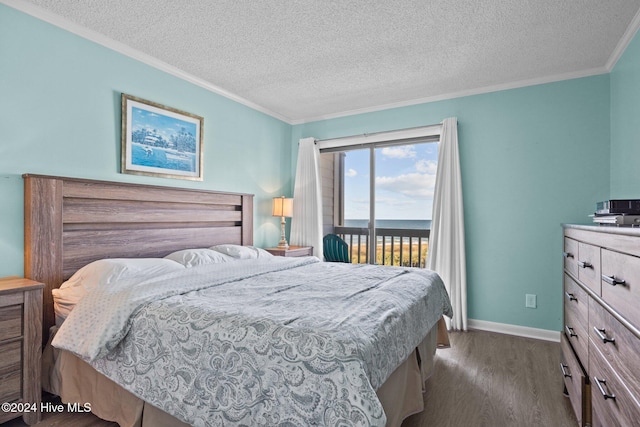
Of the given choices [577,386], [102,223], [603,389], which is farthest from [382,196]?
[603,389]

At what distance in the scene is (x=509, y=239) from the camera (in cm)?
350

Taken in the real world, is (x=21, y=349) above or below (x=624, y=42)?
below

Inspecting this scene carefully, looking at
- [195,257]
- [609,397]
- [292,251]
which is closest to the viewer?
[609,397]

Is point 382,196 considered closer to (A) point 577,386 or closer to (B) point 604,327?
(A) point 577,386

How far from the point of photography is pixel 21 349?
188 cm

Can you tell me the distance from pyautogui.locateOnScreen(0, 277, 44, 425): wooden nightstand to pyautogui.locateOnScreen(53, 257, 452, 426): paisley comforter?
0.20 meters

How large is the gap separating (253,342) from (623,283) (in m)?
1.40

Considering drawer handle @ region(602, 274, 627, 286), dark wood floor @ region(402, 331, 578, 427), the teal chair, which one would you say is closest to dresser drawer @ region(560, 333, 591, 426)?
dark wood floor @ region(402, 331, 578, 427)

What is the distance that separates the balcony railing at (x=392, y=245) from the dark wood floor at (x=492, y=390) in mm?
1486

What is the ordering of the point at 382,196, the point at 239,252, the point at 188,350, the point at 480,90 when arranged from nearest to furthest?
the point at 188,350, the point at 239,252, the point at 480,90, the point at 382,196

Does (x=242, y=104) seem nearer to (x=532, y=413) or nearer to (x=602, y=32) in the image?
(x=602, y=32)

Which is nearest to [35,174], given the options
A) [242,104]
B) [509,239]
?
[242,104]

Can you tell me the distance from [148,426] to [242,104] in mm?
3335

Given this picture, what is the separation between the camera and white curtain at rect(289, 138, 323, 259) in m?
4.57
